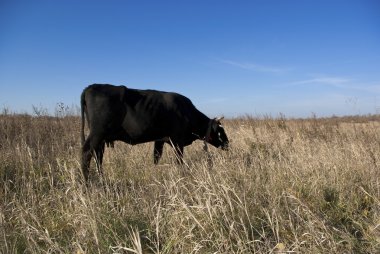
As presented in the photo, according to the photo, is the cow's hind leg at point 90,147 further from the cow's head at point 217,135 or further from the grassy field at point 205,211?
the cow's head at point 217,135

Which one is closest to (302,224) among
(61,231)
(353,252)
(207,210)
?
(353,252)

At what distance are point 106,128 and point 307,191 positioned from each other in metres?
4.00

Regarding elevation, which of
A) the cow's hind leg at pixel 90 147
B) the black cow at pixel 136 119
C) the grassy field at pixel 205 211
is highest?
the black cow at pixel 136 119

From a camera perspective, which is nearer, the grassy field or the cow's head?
the grassy field

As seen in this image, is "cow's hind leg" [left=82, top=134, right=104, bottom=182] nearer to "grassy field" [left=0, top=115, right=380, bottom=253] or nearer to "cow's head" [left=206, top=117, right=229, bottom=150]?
"grassy field" [left=0, top=115, right=380, bottom=253]

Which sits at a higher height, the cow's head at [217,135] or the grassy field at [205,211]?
the cow's head at [217,135]

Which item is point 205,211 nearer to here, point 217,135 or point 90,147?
point 90,147

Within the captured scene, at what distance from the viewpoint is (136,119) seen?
7035mm

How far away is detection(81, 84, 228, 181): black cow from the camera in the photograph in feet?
21.7

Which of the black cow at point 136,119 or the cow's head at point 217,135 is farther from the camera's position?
the cow's head at point 217,135

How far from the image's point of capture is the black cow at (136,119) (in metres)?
6.63

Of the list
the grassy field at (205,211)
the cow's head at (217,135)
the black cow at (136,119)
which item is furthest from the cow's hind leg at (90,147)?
the cow's head at (217,135)

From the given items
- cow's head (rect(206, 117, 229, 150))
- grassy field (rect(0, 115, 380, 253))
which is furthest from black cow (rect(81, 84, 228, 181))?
grassy field (rect(0, 115, 380, 253))

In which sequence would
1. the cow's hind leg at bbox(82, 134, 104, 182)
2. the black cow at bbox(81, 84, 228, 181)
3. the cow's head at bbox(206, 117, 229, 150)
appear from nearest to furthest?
the cow's hind leg at bbox(82, 134, 104, 182) → the black cow at bbox(81, 84, 228, 181) → the cow's head at bbox(206, 117, 229, 150)
